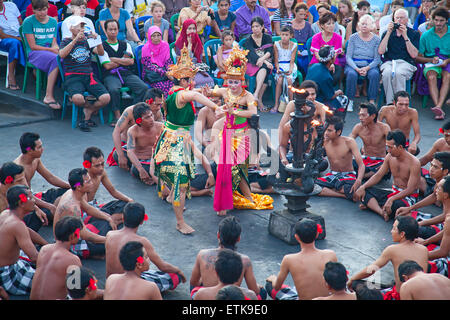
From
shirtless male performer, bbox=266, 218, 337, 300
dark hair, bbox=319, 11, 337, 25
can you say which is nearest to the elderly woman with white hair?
dark hair, bbox=319, 11, 337, 25

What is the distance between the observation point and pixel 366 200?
6871mm

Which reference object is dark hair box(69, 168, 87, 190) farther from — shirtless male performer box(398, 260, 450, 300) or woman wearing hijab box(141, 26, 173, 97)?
woman wearing hijab box(141, 26, 173, 97)

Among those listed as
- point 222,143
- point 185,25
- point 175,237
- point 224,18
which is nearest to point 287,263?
point 175,237

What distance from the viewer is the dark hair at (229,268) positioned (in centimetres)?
410

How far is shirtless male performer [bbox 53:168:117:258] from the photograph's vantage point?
5.39m

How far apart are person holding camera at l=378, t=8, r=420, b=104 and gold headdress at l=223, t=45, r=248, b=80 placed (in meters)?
4.81

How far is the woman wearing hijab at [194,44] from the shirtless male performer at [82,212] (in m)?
3.86

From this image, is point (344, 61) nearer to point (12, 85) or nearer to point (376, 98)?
point (376, 98)

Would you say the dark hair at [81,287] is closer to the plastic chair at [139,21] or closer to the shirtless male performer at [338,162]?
the shirtless male performer at [338,162]

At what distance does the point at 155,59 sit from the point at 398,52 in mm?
4362

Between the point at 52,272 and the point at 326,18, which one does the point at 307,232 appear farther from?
the point at 326,18

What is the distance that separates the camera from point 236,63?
650 cm

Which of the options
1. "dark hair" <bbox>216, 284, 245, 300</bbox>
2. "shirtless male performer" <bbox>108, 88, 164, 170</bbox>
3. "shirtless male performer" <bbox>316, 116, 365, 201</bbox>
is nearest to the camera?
"dark hair" <bbox>216, 284, 245, 300</bbox>

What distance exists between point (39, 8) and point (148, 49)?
1.85 m
